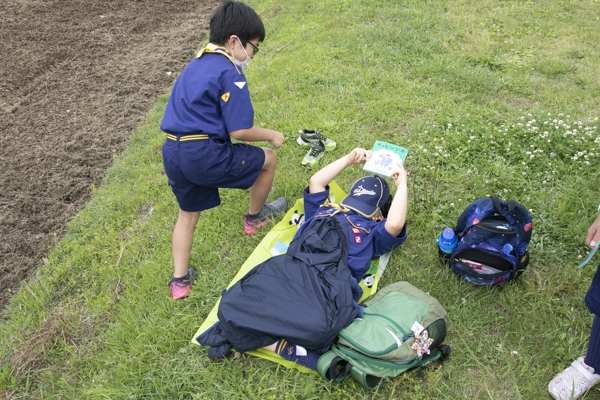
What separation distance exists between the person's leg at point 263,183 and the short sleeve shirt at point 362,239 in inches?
18.3

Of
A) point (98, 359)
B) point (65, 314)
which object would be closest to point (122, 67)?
point (65, 314)

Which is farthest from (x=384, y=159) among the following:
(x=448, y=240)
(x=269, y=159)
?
(x=269, y=159)

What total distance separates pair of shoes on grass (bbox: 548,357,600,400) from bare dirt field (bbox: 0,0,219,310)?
14.8 ft

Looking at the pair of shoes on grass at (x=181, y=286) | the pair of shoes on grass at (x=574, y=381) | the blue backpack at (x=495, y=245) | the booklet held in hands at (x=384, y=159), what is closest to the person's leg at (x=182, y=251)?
the pair of shoes on grass at (x=181, y=286)

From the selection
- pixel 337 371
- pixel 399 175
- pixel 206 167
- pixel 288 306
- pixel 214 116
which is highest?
pixel 214 116

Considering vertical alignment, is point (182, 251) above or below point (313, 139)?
below

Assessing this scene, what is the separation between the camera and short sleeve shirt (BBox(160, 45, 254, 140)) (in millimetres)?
2873

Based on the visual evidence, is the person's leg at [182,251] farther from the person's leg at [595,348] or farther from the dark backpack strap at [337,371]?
the person's leg at [595,348]

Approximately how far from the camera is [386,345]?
2.43 m

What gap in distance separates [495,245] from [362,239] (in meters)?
0.89

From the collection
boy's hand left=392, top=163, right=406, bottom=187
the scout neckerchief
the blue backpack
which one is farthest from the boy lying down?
the scout neckerchief

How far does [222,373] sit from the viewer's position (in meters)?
2.69

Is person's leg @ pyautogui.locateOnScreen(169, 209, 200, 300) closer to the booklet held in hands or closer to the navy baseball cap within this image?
the navy baseball cap

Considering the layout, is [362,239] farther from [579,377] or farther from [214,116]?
[579,377]
